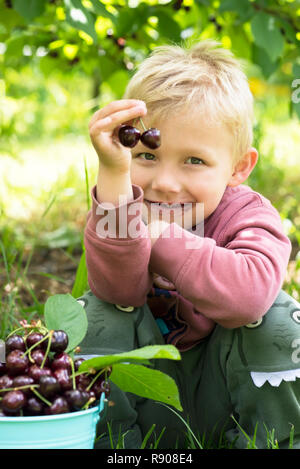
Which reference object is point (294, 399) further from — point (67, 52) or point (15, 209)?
point (15, 209)

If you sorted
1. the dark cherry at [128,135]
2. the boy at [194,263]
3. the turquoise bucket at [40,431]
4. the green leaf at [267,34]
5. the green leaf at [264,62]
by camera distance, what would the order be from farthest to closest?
the green leaf at [264,62] → the green leaf at [267,34] → the boy at [194,263] → the dark cherry at [128,135] → the turquoise bucket at [40,431]

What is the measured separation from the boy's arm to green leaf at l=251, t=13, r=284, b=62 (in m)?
0.89

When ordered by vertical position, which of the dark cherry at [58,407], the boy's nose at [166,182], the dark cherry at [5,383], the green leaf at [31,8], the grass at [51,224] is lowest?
the grass at [51,224]

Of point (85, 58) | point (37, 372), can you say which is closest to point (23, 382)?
point (37, 372)

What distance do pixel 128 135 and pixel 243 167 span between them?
0.58m

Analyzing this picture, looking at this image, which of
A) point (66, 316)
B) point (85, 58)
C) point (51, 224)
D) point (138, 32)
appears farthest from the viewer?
point (51, 224)

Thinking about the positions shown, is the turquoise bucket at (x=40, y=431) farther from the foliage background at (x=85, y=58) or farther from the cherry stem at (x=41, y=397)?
the foliage background at (x=85, y=58)

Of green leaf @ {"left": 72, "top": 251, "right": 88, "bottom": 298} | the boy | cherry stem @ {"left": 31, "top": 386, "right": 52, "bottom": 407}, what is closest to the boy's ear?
the boy

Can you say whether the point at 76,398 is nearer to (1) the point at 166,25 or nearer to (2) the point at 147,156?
(2) the point at 147,156

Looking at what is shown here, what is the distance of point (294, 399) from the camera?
1.29 m

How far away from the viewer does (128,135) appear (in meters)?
1.17

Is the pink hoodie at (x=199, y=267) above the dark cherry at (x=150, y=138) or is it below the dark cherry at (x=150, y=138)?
below

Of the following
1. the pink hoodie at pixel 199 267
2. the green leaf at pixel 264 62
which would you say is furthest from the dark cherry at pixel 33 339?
the green leaf at pixel 264 62

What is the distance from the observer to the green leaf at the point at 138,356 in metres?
0.97
